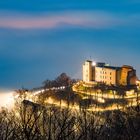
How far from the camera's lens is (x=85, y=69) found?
1501 inches

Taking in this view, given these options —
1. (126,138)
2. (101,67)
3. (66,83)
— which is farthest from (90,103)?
(126,138)

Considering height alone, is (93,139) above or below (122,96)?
below

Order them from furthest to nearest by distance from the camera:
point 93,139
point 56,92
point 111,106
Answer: point 56,92 < point 111,106 < point 93,139

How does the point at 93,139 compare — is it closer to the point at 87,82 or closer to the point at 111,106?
the point at 111,106

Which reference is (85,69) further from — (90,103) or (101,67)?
(90,103)

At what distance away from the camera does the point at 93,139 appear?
10344 millimetres

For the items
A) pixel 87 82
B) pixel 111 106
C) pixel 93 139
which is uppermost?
pixel 87 82

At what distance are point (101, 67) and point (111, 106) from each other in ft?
30.6

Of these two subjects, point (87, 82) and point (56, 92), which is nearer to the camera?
point (56, 92)

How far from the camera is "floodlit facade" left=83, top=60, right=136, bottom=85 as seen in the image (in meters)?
35.8

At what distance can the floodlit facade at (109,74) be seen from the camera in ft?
117

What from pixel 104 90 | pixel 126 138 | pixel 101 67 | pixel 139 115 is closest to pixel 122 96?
pixel 104 90

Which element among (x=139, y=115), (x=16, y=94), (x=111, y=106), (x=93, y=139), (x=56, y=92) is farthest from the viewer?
(x=16, y=94)

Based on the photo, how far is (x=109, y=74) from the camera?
3638 centimetres
